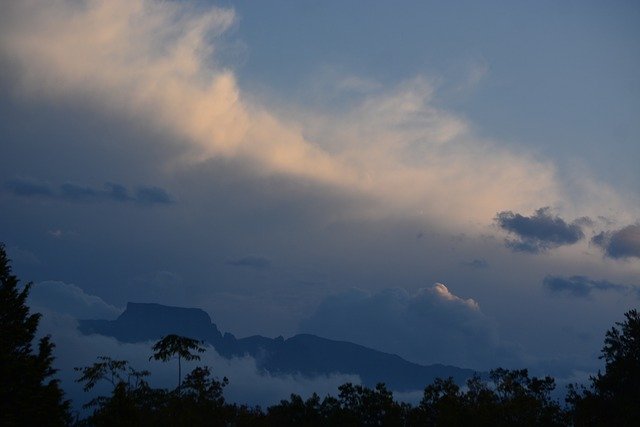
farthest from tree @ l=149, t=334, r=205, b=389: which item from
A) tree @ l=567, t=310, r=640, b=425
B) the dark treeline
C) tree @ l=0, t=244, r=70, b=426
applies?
tree @ l=567, t=310, r=640, b=425

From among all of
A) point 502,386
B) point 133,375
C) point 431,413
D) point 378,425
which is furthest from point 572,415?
point 133,375

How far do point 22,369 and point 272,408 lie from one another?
54354 millimetres

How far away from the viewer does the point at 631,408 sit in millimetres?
54719

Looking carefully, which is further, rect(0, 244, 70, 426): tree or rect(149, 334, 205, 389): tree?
rect(149, 334, 205, 389): tree

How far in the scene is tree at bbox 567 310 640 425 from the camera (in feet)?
190

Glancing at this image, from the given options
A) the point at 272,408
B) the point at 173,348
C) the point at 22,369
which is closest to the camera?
the point at 22,369

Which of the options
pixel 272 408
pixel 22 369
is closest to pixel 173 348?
pixel 22 369

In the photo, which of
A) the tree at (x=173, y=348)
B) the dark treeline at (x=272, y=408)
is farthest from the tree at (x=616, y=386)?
the tree at (x=173, y=348)

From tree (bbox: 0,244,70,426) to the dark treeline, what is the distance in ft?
0.23

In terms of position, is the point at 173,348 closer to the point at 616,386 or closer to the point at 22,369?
the point at 22,369

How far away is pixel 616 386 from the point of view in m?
61.6

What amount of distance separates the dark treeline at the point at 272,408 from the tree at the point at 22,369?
69 millimetres

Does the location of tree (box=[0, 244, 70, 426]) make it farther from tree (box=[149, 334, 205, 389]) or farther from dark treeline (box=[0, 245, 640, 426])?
tree (box=[149, 334, 205, 389])

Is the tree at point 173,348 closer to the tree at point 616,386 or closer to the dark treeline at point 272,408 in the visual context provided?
the dark treeline at point 272,408
